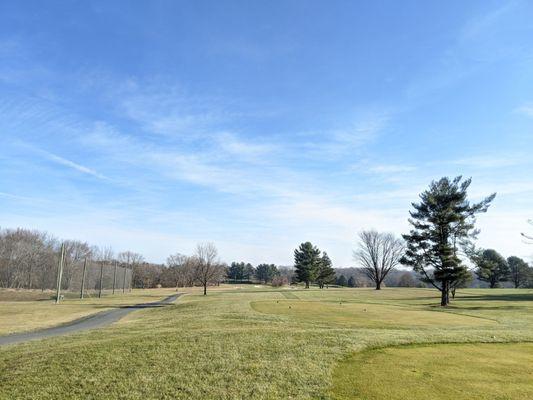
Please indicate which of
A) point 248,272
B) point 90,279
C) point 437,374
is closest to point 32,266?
point 90,279

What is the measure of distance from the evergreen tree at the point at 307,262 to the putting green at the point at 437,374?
235 feet

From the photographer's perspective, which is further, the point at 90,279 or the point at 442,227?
the point at 90,279

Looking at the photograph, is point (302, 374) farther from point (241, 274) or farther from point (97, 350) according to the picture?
point (241, 274)

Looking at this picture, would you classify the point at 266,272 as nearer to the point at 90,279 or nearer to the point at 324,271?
the point at 324,271

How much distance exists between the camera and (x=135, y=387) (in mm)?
7305

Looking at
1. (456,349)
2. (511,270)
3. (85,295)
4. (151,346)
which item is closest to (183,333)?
(151,346)

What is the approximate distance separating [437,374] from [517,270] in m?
92.5

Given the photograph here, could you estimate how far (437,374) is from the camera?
7.97 m

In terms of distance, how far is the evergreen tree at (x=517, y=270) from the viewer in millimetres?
81812

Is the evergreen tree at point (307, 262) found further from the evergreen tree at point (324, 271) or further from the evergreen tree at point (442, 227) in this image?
the evergreen tree at point (442, 227)

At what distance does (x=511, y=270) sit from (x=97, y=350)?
9591cm

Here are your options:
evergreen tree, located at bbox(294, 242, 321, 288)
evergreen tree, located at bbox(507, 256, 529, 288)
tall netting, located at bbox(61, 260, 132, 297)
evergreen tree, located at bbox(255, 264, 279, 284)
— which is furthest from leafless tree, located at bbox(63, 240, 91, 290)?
evergreen tree, located at bbox(507, 256, 529, 288)

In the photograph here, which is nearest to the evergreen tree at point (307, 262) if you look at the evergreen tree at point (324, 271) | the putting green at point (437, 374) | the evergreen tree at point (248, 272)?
the evergreen tree at point (324, 271)

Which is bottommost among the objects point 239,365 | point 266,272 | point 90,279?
point 239,365
